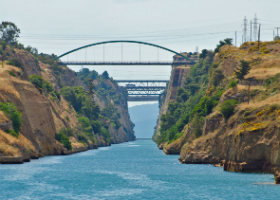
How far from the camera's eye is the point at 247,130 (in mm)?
49062

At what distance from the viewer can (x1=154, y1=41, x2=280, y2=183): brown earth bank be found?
1829 inches

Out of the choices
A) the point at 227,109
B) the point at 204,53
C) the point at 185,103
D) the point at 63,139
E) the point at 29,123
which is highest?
the point at 204,53

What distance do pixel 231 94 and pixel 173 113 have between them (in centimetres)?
7385

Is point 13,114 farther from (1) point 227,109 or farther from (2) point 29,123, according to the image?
(1) point 227,109

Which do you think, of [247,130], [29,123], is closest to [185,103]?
[29,123]

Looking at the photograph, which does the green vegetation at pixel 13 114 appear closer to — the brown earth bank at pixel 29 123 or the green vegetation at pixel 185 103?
the brown earth bank at pixel 29 123

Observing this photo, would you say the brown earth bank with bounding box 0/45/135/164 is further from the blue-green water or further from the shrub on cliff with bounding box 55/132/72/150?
the blue-green water

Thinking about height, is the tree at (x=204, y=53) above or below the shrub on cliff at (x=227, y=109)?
above

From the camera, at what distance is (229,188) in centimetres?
4125

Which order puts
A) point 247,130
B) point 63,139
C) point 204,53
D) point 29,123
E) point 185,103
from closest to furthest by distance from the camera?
point 247,130, point 29,123, point 63,139, point 185,103, point 204,53

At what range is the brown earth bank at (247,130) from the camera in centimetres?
4646

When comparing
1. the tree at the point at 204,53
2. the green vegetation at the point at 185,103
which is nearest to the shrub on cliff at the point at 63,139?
the green vegetation at the point at 185,103

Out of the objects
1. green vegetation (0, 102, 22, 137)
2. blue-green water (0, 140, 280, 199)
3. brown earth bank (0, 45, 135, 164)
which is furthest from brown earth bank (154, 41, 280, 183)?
green vegetation (0, 102, 22, 137)

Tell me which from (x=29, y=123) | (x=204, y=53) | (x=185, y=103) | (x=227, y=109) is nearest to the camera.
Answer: (x=227, y=109)
